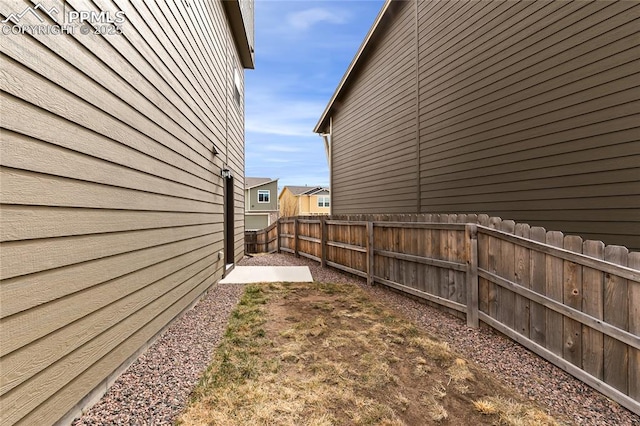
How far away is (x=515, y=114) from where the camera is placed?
491cm

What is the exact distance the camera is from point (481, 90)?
18.2ft

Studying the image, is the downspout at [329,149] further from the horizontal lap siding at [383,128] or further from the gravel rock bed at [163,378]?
the gravel rock bed at [163,378]

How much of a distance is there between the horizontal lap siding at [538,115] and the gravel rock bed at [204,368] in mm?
2065

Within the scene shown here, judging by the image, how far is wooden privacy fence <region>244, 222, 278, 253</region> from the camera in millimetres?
12172

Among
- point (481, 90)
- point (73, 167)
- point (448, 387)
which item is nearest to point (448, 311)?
point (448, 387)

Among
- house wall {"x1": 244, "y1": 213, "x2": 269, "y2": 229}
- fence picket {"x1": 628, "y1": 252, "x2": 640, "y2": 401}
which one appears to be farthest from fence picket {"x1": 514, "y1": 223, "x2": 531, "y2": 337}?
house wall {"x1": 244, "y1": 213, "x2": 269, "y2": 229}

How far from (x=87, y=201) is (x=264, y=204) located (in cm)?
2656

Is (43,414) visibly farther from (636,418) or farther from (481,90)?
(481,90)

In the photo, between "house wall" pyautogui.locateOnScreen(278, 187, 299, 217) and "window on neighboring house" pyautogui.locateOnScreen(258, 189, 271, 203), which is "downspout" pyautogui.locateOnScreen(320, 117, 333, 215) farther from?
"window on neighboring house" pyautogui.locateOnScreen(258, 189, 271, 203)

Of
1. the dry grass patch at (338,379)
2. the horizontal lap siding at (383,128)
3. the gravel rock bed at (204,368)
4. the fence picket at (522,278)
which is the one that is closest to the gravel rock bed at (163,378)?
the gravel rock bed at (204,368)

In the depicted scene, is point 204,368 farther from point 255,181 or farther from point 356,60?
point 255,181

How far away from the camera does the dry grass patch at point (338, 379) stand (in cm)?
208

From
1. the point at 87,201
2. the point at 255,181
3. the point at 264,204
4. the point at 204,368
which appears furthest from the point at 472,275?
the point at 255,181

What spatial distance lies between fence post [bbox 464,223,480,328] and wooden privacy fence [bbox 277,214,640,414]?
1 centimetres
